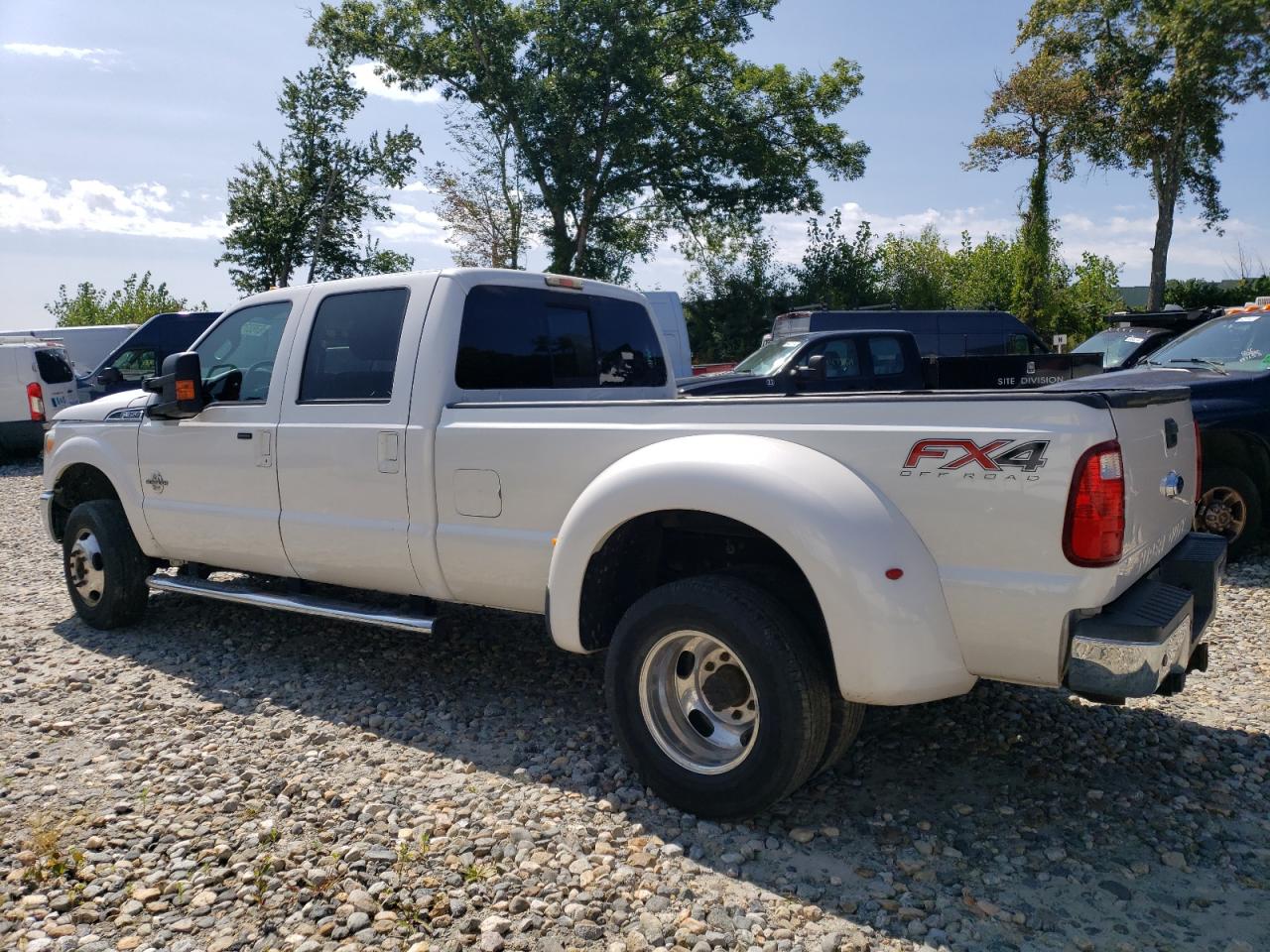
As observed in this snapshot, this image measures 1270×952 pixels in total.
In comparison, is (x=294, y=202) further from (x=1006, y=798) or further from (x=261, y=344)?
(x=1006, y=798)

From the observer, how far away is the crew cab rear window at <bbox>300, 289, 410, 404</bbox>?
4.68 m

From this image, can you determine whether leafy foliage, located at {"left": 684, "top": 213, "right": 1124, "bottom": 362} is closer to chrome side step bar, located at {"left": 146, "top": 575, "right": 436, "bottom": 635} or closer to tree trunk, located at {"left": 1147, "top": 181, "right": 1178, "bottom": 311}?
tree trunk, located at {"left": 1147, "top": 181, "right": 1178, "bottom": 311}

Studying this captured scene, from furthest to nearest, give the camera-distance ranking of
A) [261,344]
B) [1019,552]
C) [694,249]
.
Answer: [694,249]
[261,344]
[1019,552]

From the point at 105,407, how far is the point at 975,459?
5.13 meters

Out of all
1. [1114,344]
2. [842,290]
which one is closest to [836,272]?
[842,290]

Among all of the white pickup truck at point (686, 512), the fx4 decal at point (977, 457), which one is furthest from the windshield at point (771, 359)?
the fx4 decal at point (977, 457)

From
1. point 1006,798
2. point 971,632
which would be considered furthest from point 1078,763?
point 971,632

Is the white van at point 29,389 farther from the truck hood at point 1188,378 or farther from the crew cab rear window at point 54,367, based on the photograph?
the truck hood at point 1188,378

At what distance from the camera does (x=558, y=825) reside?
3533mm

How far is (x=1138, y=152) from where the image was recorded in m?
25.9

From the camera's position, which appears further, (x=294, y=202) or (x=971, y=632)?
(x=294, y=202)

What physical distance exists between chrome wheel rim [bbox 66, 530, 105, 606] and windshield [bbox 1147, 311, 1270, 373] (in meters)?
7.58

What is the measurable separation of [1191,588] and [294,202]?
25.7 meters

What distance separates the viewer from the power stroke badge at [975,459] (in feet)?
9.55
